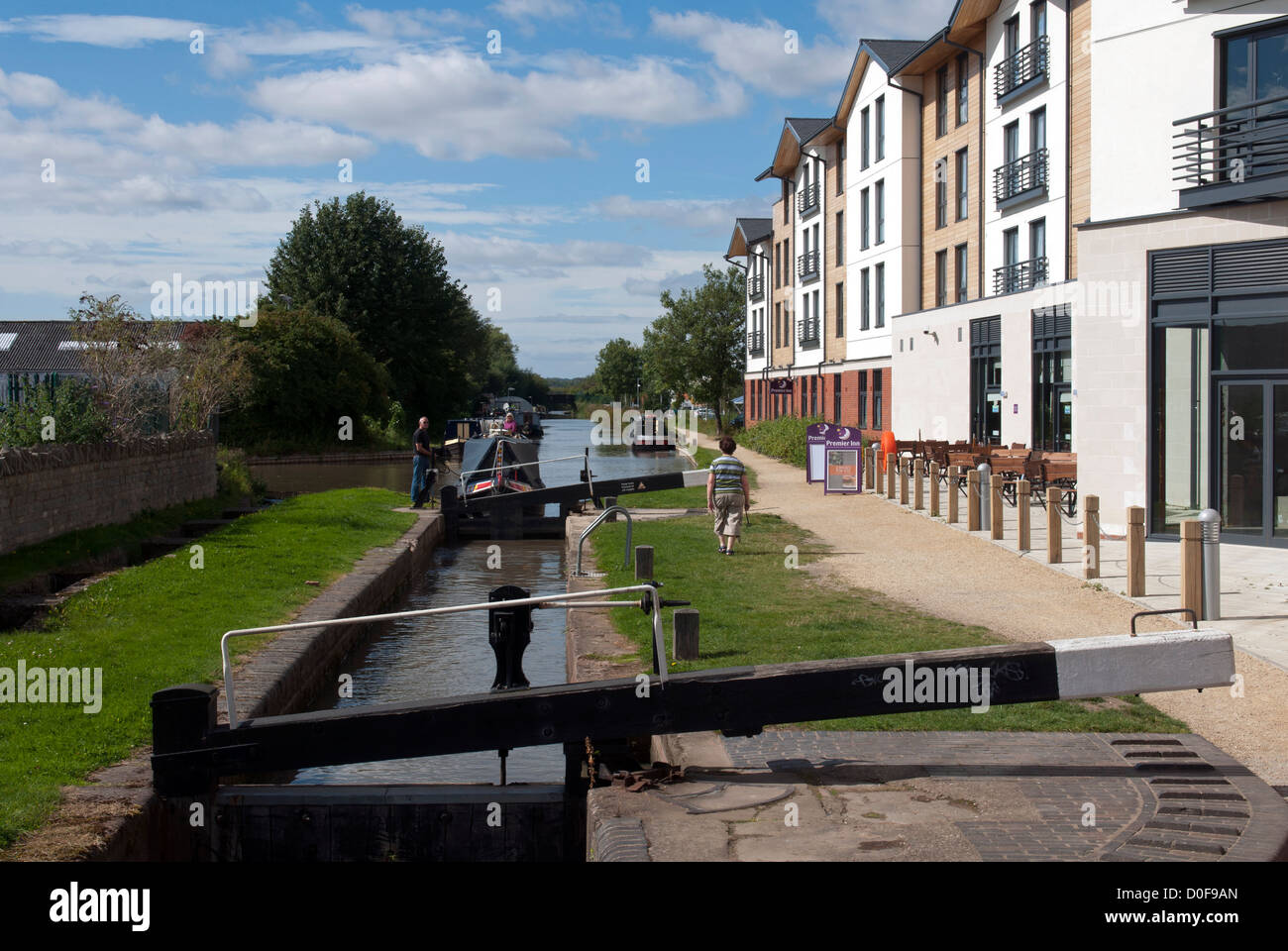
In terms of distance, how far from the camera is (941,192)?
3272 centimetres

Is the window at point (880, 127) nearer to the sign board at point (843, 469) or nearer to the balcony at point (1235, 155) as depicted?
the sign board at point (843, 469)

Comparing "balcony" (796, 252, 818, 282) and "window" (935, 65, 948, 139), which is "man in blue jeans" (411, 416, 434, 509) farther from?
"balcony" (796, 252, 818, 282)

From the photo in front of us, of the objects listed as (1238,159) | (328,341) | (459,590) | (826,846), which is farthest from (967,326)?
(328,341)

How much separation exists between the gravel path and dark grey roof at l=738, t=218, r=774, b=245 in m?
36.9

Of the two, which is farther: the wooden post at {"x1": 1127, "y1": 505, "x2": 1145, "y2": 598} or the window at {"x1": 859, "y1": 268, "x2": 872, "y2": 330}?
the window at {"x1": 859, "y1": 268, "x2": 872, "y2": 330}

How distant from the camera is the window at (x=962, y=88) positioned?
101 ft

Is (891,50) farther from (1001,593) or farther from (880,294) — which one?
(1001,593)

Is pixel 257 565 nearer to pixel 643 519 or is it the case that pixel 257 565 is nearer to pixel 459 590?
pixel 459 590

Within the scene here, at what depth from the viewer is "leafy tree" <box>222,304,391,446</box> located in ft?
160

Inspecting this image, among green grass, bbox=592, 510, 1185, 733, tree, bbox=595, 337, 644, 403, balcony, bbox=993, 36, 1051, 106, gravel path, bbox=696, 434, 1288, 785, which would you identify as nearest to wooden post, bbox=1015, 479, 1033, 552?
gravel path, bbox=696, 434, 1288, 785

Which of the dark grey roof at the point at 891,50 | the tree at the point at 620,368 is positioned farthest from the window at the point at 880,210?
the tree at the point at 620,368

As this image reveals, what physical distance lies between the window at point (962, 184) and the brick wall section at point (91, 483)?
1916 cm

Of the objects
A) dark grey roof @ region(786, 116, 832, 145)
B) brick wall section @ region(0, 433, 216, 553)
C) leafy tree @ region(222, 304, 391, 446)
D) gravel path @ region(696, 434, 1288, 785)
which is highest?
Result: dark grey roof @ region(786, 116, 832, 145)

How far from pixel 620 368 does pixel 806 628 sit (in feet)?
450
